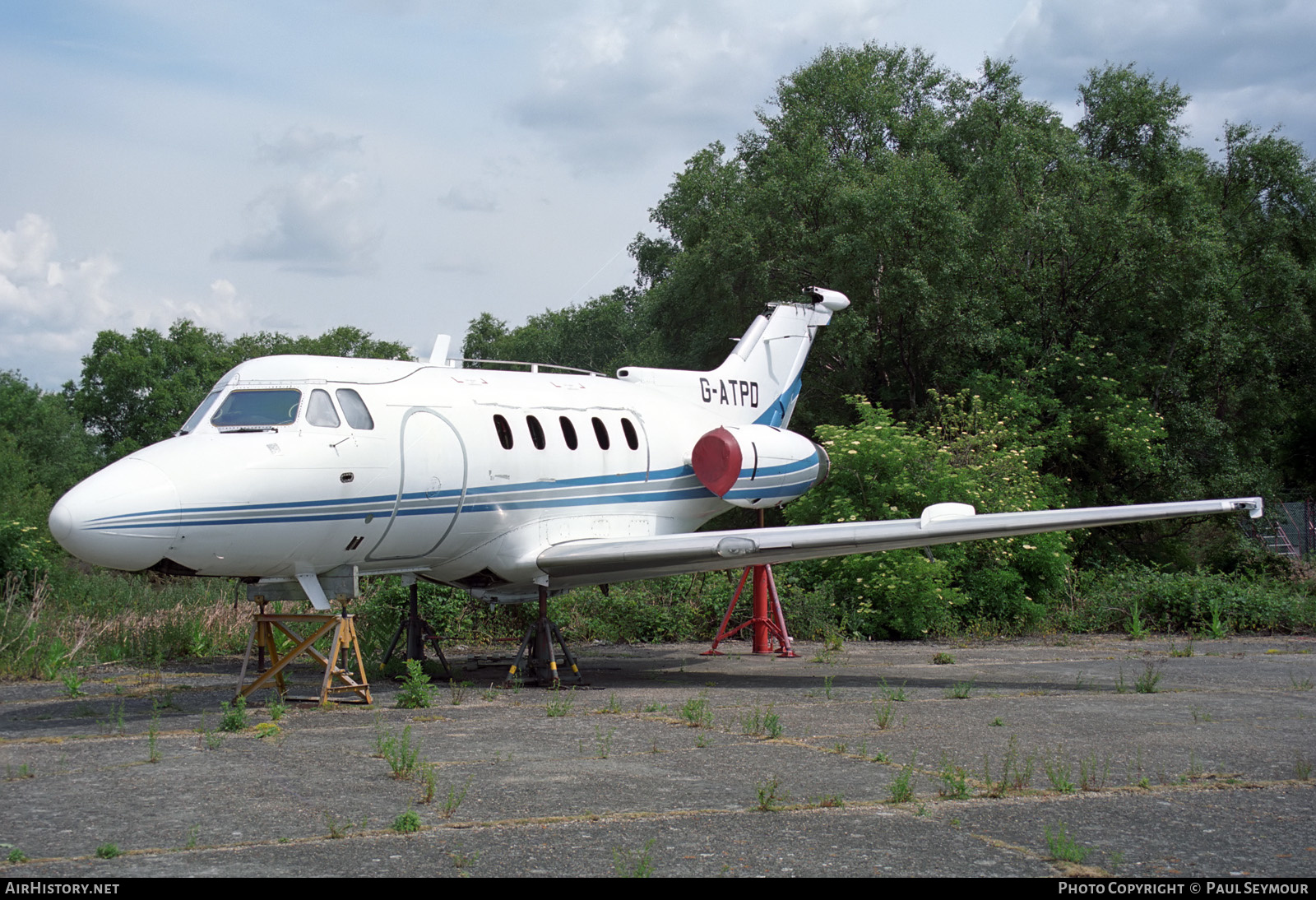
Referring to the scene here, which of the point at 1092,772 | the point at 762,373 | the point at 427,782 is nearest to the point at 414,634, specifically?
the point at 427,782

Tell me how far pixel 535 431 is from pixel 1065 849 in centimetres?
905

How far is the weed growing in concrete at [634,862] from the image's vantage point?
17.2 ft

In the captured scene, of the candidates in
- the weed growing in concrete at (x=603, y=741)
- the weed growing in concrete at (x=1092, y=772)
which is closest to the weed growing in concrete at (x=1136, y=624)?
Answer: the weed growing in concrete at (x=1092, y=772)

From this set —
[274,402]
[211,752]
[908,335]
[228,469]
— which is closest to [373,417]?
[274,402]

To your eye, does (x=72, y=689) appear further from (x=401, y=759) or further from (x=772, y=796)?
(x=772, y=796)

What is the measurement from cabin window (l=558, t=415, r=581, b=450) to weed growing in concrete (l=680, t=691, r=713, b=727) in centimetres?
430

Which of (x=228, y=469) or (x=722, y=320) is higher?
(x=722, y=320)

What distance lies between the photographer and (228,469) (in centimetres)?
1049

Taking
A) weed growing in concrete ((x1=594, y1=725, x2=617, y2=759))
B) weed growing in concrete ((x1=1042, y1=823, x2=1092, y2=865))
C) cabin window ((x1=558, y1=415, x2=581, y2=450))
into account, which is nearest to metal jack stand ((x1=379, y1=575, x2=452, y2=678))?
cabin window ((x1=558, y1=415, x2=581, y2=450))

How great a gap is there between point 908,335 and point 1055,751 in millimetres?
23504

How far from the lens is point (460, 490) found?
12508mm

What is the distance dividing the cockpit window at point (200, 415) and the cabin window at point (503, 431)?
10.1ft

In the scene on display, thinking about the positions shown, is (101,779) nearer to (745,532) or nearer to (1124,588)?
(745,532)

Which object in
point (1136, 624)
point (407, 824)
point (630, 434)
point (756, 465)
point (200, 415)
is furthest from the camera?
point (1136, 624)
